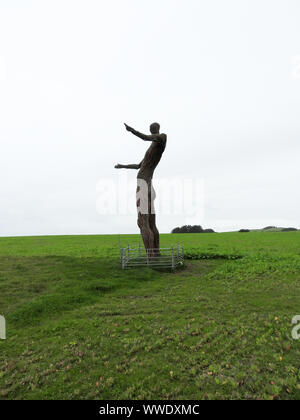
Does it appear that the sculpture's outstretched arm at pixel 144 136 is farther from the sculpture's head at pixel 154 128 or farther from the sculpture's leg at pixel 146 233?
the sculpture's leg at pixel 146 233

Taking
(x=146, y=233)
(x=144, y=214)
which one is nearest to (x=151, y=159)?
(x=144, y=214)

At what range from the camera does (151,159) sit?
13.1 metres

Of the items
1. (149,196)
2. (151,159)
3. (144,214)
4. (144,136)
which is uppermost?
(144,136)

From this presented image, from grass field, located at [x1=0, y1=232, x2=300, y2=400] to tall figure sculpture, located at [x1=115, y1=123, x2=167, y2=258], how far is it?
296 centimetres

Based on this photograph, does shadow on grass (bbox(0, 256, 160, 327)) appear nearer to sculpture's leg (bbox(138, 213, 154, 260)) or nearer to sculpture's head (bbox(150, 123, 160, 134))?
sculpture's leg (bbox(138, 213, 154, 260))

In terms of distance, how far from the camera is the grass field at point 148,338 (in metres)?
3.75

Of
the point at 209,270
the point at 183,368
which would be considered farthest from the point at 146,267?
the point at 183,368

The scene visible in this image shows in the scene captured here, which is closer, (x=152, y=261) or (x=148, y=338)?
(x=148, y=338)

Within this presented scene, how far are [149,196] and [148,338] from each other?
8.80 m

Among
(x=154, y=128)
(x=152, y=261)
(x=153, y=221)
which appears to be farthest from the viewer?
(x=153, y=221)

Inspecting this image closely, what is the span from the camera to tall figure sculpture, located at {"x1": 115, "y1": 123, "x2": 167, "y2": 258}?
12.9m

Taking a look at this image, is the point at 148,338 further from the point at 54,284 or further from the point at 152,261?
the point at 152,261
